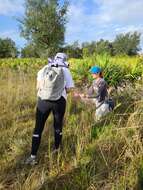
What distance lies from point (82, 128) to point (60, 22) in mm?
30326

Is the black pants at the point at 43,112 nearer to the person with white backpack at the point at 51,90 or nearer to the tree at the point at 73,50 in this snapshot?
the person with white backpack at the point at 51,90

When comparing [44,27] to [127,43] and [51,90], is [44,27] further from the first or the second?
[127,43]

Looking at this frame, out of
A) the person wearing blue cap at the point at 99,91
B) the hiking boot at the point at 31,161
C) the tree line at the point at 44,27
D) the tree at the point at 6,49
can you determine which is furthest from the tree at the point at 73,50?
the hiking boot at the point at 31,161

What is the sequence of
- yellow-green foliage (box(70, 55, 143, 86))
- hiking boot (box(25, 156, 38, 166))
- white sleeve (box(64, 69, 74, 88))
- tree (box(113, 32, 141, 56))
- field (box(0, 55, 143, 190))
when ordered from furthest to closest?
1. tree (box(113, 32, 141, 56))
2. yellow-green foliage (box(70, 55, 143, 86))
3. white sleeve (box(64, 69, 74, 88))
4. hiking boot (box(25, 156, 38, 166))
5. field (box(0, 55, 143, 190))

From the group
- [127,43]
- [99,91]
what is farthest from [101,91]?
[127,43]

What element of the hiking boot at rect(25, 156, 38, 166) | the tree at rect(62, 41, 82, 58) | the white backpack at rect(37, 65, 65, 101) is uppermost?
the tree at rect(62, 41, 82, 58)

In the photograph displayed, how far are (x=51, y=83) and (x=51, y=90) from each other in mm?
101

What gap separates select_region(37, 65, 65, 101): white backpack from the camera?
5.39 metres

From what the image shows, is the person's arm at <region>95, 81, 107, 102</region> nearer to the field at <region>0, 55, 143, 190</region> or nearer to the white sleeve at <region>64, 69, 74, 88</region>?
the field at <region>0, 55, 143, 190</region>

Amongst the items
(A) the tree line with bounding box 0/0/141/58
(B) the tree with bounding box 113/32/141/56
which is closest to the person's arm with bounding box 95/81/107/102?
(A) the tree line with bounding box 0/0/141/58

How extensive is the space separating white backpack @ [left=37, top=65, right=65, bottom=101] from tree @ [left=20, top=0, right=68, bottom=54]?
2835 centimetres

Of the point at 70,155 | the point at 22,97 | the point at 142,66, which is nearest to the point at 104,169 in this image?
the point at 70,155

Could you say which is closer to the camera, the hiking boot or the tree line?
the hiking boot

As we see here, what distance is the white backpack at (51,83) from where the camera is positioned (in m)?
5.39
